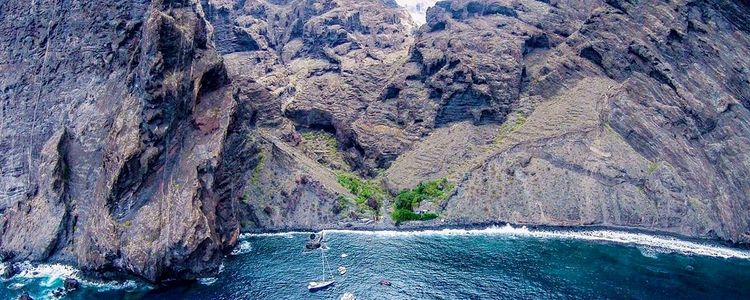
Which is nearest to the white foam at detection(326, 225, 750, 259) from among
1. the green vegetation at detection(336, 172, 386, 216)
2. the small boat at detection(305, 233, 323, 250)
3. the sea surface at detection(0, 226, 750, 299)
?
the sea surface at detection(0, 226, 750, 299)

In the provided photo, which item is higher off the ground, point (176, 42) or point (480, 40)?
point (480, 40)

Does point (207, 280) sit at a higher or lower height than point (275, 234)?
lower

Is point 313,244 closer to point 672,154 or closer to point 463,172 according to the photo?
point 463,172

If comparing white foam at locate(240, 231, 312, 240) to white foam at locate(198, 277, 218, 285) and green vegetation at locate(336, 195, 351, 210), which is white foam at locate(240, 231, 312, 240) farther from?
white foam at locate(198, 277, 218, 285)

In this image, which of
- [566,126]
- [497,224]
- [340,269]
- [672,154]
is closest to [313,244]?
[340,269]

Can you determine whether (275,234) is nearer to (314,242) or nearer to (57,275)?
(314,242)

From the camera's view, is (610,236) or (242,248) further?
(610,236)

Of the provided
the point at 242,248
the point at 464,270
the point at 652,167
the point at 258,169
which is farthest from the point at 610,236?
the point at 258,169
